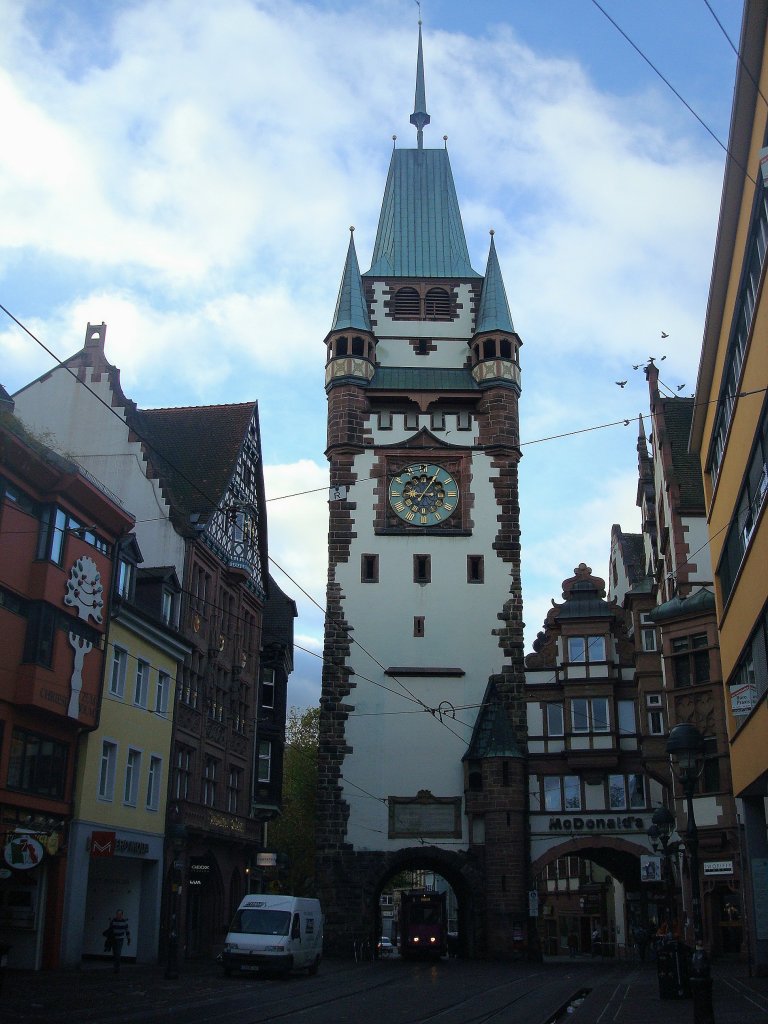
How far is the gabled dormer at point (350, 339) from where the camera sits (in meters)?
43.9

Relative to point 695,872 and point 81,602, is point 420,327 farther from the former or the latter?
point 695,872

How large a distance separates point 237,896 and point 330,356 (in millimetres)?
19943

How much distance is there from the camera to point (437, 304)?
46.7 metres

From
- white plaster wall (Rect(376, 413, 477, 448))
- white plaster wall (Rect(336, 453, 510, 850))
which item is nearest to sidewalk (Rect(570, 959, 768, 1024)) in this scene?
white plaster wall (Rect(336, 453, 510, 850))

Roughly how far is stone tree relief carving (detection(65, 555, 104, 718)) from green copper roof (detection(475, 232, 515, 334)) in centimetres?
2206

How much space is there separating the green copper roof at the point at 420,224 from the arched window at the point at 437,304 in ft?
2.82

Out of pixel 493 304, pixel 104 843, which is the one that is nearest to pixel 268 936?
pixel 104 843

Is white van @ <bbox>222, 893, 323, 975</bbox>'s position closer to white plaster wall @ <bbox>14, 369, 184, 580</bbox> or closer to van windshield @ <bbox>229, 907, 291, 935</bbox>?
van windshield @ <bbox>229, 907, 291, 935</bbox>

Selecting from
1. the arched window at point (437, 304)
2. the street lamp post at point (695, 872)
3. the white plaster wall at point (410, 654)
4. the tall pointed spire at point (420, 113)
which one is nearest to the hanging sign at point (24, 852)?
the street lamp post at point (695, 872)

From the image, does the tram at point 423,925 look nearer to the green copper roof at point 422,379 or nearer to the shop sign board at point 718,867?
the shop sign board at point 718,867

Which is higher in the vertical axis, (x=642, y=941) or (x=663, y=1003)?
(x=642, y=941)

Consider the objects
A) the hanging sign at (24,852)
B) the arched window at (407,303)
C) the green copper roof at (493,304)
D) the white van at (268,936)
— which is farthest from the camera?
the arched window at (407,303)

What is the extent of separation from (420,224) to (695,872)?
38531mm

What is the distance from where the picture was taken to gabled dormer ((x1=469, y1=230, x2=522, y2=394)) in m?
43.7
